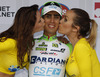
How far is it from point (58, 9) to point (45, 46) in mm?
463

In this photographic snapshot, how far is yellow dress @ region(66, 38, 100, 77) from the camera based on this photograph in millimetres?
1546

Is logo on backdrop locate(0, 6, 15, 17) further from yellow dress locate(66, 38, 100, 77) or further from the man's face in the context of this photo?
yellow dress locate(66, 38, 100, 77)

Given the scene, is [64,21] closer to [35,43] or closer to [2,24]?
[35,43]

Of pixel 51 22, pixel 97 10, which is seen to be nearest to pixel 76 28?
pixel 51 22

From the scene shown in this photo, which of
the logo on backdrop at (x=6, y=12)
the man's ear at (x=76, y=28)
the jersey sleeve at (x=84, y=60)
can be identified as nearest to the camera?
the jersey sleeve at (x=84, y=60)

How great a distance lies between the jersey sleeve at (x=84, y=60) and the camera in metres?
1.54

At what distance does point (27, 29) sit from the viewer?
1.76 m

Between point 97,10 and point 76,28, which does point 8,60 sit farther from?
point 97,10

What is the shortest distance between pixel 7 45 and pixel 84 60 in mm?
712

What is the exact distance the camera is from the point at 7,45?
5.18 feet

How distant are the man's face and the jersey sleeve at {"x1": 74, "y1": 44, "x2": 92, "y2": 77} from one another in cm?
49

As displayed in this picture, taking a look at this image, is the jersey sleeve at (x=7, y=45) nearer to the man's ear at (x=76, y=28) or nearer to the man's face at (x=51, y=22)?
the man's face at (x=51, y=22)

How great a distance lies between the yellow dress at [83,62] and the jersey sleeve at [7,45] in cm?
60

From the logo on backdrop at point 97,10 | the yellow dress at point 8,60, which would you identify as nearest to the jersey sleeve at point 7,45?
the yellow dress at point 8,60
